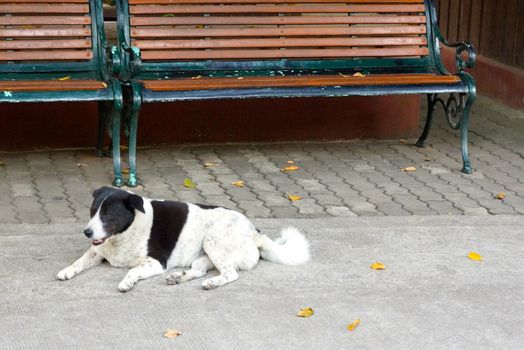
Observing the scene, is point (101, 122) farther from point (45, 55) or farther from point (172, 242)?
point (172, 242)

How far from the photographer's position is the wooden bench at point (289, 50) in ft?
25.8

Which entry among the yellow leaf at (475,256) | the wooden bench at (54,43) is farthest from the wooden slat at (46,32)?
the yellow leaf at (475,256)

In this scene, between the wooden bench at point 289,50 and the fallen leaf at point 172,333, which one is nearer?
the fallen leaf at point 172,333

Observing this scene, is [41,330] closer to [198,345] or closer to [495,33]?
[198,345]

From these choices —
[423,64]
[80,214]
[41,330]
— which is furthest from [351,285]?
[423,64]

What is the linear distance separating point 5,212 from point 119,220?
1.63 meters

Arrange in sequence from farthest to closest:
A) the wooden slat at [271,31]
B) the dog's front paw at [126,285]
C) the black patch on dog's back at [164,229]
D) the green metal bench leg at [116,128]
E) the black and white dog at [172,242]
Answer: the wooden slat at [271,31]
the green metal bench leg at [116,128]
the black patch on dog's back at [164,229]
the black and white dog at [172,242]
the dog's front paw at [126,285]

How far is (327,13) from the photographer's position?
345 inches

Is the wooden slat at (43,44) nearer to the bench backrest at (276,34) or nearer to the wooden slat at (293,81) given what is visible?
the bench backrest at (276,34)

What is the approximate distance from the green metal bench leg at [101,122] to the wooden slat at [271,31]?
58cm

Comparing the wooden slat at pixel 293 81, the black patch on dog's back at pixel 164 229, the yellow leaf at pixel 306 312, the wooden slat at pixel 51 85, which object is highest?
the wooden slat at pixel 51 85

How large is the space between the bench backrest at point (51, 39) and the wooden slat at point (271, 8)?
14.9 inches

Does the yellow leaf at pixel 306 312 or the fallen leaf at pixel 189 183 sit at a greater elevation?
the yellow leaf at pixel 306 312

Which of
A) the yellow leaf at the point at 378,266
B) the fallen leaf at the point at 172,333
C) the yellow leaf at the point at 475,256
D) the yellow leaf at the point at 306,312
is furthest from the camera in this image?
the yellow leaf at the point at 475,256
